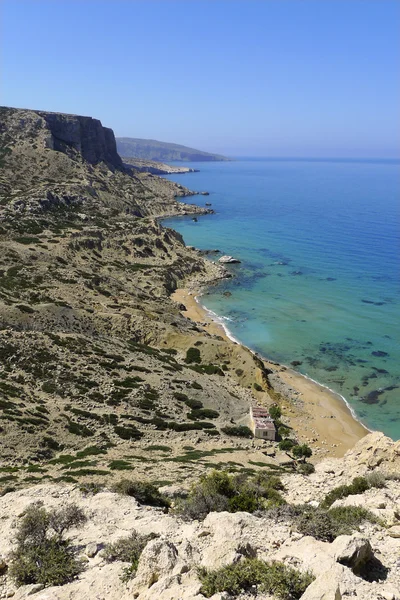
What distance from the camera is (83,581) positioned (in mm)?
11539

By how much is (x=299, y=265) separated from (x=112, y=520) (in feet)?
285

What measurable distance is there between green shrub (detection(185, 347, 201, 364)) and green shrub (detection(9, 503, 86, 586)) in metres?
31.7

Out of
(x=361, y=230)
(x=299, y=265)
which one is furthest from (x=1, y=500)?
(x=361, y=230)

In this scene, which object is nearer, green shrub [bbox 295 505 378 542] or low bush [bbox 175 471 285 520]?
green shrub [bbox 295 505 378 542]

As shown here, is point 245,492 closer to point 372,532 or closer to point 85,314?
point 372,532

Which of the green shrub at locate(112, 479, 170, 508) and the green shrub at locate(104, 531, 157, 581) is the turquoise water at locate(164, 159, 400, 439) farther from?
the green shrub at locate(104, 531, 157, 581)

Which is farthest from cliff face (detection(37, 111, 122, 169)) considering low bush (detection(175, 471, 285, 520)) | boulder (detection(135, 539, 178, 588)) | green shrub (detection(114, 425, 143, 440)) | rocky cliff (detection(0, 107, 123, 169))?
boulder (detection(135, 539, 178, 588))

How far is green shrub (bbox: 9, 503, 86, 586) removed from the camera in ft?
38.5

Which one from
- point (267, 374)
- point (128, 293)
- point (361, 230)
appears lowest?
point (267, 374)

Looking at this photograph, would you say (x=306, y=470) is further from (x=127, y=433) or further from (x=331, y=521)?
(x=331, y=521)

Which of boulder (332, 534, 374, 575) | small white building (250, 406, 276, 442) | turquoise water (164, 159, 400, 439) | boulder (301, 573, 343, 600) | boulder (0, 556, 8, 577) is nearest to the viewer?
boulder (301, 573, 343, 600)

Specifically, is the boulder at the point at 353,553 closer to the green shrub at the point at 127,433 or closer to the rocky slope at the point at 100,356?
the rocky slope at the point at 100,356

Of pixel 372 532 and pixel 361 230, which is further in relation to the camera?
pixel 361 230

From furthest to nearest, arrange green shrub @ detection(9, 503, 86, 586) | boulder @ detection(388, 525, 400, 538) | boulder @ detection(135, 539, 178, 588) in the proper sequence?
boulder @ detection(388, 525, 400, 538) < green shrub @ detection(9, 503, 86, 586) < boulder @ detection(135, 539, 178, 588)
